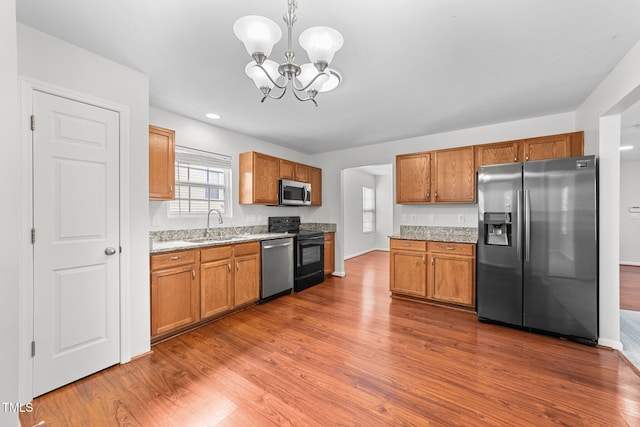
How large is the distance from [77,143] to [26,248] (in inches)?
31.3

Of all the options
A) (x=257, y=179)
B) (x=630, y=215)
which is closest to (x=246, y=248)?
(x=257, y=179)

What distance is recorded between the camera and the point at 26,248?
1733 millimetres

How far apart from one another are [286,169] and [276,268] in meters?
1.71

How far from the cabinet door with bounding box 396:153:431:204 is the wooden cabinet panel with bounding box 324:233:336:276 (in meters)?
1.54

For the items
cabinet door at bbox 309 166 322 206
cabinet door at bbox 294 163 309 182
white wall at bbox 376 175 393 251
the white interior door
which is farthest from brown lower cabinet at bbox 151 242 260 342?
white wall at bbox 376 175 393 251

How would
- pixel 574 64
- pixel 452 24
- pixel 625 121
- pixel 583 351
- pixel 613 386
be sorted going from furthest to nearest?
1. pixel 625 121
2. pixel 583 351
3. pixel 574 64
4. pixel 613 386
5. pixel 452 24

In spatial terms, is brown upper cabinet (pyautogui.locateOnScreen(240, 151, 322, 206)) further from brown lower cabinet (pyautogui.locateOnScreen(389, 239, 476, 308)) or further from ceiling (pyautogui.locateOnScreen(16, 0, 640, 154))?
brown lower cabinet (pyautogui.locateOnScreen(389, 239, 476, 308))

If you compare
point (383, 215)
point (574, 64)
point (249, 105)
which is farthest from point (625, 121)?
point (383, 215)

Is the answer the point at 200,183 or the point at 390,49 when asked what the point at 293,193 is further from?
the point at 390,49

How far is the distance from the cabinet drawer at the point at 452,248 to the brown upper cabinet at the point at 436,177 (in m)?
0.64

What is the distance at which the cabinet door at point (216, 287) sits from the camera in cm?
291

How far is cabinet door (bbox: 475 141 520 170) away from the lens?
3.33m

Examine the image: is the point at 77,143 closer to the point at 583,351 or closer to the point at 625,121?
the point at 583,351

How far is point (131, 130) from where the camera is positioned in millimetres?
2254
